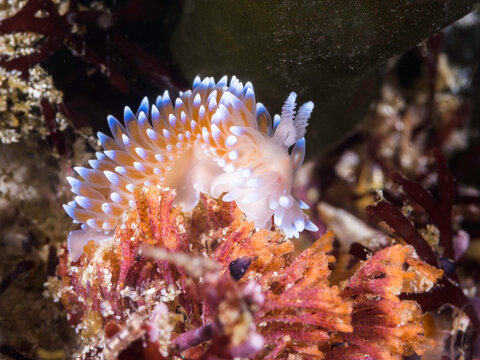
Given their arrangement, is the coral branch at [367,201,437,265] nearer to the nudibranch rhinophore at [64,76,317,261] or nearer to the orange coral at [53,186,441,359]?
the orange coral at [53,186,441,359]

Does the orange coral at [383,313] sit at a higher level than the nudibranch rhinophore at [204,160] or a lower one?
lower

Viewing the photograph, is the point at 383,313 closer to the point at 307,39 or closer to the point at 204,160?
the point at 204,160

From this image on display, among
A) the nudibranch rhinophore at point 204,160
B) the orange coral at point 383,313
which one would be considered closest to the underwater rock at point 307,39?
the nudibranch rhinophore at point 204,160

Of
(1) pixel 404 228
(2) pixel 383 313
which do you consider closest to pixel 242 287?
(2) pixel 383 313

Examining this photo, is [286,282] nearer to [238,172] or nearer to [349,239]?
[238,172]

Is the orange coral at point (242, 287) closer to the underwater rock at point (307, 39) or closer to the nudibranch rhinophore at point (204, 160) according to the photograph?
the nudibranch rhinophore at point (204, 160)

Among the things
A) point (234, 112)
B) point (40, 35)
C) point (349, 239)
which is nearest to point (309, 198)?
point (349, 239)

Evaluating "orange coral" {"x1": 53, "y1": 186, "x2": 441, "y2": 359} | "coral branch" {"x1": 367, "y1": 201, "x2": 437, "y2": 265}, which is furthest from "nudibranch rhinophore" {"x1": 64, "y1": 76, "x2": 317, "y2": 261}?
"coral branch" {"x1": 367, "y1": 201, "x2": 437, "y2": 265}
